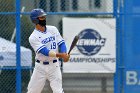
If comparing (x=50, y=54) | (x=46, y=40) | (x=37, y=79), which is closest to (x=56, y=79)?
(x=37, y=79)

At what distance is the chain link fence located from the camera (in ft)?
35.9

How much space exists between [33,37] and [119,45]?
2507mm

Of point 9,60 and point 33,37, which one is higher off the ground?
point 33,37

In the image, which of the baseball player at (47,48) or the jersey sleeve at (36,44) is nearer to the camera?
the jersey sleeve at (36,44)

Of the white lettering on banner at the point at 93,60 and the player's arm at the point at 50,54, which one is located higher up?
the player's arm at the point at 50,54

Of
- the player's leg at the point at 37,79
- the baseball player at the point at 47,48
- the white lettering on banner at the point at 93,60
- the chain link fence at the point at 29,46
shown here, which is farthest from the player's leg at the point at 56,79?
the chain link fence at the point at 29,46

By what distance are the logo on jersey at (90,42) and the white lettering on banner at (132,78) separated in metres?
0.78

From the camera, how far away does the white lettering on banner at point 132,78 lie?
10.8 metres

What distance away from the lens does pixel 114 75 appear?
10.8 m

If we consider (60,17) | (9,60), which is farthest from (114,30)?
(9,60)

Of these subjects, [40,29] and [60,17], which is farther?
[60,17]

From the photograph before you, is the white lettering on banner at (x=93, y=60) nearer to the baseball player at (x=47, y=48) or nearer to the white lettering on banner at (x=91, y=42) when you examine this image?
the white lettering on banner at (x=91, y=42)

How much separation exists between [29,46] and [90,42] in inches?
49.3

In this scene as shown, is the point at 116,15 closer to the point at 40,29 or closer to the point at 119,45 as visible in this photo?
the point at 119,45
